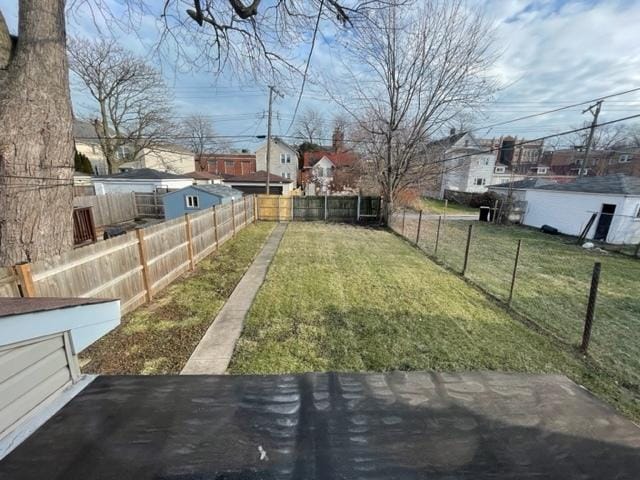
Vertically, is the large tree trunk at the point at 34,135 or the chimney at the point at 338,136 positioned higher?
the chimney at the point at 338,136

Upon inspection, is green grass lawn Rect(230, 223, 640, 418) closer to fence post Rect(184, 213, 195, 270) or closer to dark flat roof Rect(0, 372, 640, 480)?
dark flat roof Rect(0, 372, 640, 480)

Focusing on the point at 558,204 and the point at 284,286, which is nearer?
the point at 284,286

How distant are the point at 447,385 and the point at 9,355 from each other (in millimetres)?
2482

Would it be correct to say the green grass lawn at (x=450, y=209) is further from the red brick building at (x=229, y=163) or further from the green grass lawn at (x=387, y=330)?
the red brick building at (x=229, y=163)

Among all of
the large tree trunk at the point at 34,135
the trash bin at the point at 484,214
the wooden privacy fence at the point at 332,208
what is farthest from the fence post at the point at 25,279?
the trash bin at the point at 484,214

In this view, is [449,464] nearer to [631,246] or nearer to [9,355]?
[9,355]

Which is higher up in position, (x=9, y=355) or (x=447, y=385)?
(x=9, y=355)

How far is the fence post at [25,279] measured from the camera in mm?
2941

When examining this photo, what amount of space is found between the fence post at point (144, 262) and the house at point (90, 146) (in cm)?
3359

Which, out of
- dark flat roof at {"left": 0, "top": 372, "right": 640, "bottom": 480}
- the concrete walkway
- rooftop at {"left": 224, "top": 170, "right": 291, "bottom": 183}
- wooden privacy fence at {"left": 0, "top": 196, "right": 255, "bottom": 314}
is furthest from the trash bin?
dark flat roof at {"left": 0, "top": 372, "right": 640, "bottom": 480}

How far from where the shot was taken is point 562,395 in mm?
1823

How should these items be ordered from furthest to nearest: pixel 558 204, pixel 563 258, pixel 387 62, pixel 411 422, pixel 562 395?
1. pixel 558 204
2. pixel 387 62
3. pixel 563 258
4. pixel 562 395
5. pixel 411 422

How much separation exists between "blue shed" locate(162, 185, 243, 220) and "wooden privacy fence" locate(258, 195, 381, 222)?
3481 mm

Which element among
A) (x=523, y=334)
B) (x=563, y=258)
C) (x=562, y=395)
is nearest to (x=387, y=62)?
(x=563, y=258)
